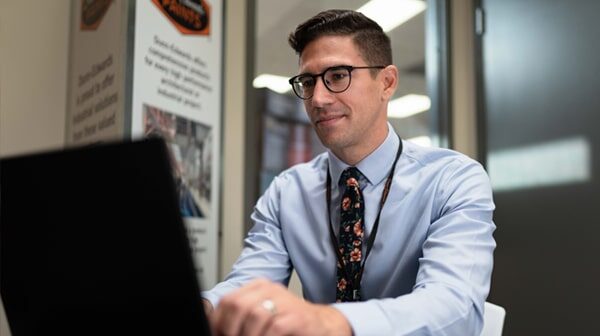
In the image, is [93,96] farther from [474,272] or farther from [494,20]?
[494,20]

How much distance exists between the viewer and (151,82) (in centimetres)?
194

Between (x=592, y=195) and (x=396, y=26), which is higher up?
(x=396, y=26)

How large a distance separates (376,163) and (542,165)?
1474 millimetres

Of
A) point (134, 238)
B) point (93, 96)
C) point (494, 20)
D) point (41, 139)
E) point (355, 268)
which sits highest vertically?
point (494, 20)

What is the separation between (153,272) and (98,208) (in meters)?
0.07

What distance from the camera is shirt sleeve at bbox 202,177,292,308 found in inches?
53.2

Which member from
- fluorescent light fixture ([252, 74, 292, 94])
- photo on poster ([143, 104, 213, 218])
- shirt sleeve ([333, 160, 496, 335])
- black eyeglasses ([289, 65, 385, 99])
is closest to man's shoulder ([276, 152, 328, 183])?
black eyeglasses ([289, 65, 385, 99])

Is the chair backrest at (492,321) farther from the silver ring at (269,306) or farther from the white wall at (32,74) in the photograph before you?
the white wall at (32,74)

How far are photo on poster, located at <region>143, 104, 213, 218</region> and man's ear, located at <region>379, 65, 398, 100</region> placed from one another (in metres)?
0.76

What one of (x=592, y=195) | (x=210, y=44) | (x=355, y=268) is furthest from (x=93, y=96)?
(x=592, y=195)

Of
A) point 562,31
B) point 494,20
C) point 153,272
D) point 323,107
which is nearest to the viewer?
point 153,272

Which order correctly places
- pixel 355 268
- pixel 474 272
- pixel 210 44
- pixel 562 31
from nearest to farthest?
pixel 474 272 < pixel 355 268 < pixel 210 44 < pixel 562 31

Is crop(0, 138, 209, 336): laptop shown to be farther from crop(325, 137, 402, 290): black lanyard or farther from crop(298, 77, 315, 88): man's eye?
crop(298, 77, 315, 88): man's eye

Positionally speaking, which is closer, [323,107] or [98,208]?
[98,208]
